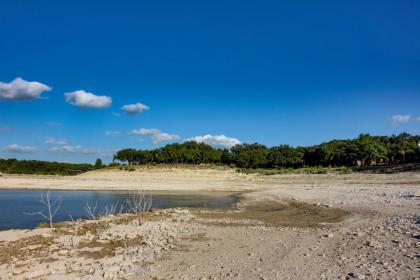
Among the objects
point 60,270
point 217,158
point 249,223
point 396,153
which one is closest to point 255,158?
point 217,158

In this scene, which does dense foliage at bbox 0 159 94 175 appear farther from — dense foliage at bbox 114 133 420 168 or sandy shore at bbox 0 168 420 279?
sandy shore at bbox 0 168 420 279

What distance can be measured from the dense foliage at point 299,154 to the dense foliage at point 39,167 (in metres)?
11.9

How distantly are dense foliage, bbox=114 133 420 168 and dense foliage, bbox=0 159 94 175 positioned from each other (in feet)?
39.1

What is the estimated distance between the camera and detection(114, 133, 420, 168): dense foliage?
79.4m

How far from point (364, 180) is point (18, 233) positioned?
122 ft

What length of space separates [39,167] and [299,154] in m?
68.0

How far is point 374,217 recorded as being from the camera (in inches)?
706

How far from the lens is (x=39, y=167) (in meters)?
106

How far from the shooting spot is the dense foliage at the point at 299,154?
79.4 meters

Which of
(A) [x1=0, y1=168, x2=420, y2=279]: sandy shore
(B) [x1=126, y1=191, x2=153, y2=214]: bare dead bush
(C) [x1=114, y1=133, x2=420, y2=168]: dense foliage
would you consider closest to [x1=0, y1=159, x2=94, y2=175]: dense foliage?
(C) [x1=114, y1=133, x2=420, y2=168]: dense foliage

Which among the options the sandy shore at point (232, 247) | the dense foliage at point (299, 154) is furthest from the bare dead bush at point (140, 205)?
the dense foliage at point (299, 154)

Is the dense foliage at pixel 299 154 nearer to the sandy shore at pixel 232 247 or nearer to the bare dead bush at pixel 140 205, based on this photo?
the bare dead bush at pixel 140 205

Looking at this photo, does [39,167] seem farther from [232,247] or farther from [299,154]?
[232,247]

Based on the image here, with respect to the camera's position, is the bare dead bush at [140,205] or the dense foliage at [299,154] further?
the dense foliage at [299,154]
